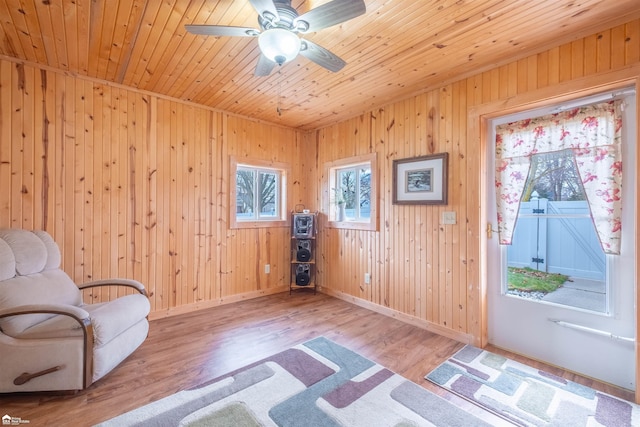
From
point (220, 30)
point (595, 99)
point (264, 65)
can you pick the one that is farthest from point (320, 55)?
point (595, 99)

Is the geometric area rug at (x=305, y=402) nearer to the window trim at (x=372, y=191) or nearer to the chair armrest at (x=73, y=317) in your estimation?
the chair armrest at (x=73, y=317)

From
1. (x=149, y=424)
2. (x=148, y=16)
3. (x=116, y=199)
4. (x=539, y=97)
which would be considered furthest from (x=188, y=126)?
(x=539, y=97)

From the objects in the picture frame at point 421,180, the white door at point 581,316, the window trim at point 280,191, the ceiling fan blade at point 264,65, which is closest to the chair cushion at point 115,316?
the window trim at point 280,191

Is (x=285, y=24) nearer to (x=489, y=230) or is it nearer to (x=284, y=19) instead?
(x=284, y=19)

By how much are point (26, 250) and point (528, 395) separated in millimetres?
3872

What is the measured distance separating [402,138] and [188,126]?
8.60 feet

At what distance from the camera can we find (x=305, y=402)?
182 centimetres

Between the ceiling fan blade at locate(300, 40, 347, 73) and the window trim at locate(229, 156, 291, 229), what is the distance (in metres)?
2.19

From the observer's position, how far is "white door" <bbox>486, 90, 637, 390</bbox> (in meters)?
1.96

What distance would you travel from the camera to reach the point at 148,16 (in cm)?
190

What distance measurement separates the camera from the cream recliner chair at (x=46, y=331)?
1.78 meters

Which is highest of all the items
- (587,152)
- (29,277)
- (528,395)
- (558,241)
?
(587,152)

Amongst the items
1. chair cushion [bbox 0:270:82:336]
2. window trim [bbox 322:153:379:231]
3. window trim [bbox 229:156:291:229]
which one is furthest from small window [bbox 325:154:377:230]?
chair cushion [bbox 0:270:82:336]

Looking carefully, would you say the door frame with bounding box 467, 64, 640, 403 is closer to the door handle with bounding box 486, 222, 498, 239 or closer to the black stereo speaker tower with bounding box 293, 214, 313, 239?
the door handle with bounding box 486, 222, 498, 239
